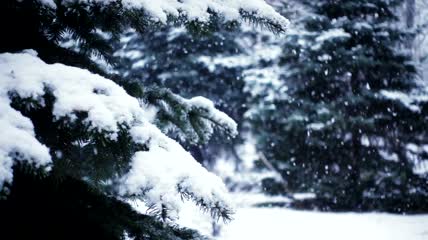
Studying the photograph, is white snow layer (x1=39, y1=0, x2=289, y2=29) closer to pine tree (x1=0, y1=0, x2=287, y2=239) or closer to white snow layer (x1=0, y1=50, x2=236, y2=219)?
pine tree (x1=0, y1=0, x2=287, y2=239)

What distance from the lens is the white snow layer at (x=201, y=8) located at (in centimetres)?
160

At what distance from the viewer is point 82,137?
131 cm

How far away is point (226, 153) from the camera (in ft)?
34.9

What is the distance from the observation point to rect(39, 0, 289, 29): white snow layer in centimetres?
160

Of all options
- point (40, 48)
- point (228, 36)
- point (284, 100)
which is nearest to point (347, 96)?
point (284, 100)

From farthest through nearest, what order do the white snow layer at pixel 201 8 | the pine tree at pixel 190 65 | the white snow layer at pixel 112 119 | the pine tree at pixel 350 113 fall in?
1. the pine tree at pixel 190 65
2. the pine tree at pixel 350 113
3. the white snow layer at pixel 201 8
4. the white snow layer at pixel 112 119

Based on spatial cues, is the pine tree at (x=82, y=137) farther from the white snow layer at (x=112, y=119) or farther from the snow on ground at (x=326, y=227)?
the snow on ground at (x=326, y=227)

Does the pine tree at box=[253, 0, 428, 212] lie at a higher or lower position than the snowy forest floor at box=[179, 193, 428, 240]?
higher

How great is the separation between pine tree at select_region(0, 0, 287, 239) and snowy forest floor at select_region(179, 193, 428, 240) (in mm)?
5000

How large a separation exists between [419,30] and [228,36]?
4791 mm

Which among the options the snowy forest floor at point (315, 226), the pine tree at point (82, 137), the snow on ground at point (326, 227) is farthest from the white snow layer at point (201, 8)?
the snow on ground at point (326, 227)

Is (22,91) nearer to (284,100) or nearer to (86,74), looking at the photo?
(86,74)

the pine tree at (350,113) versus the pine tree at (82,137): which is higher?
the pine tree at (350,113)

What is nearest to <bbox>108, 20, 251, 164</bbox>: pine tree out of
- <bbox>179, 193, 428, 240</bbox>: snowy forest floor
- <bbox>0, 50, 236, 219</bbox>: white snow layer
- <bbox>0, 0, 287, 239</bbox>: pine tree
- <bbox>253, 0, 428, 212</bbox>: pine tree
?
<bbox>253, 0, 428, 212</bbox>: pine tree
